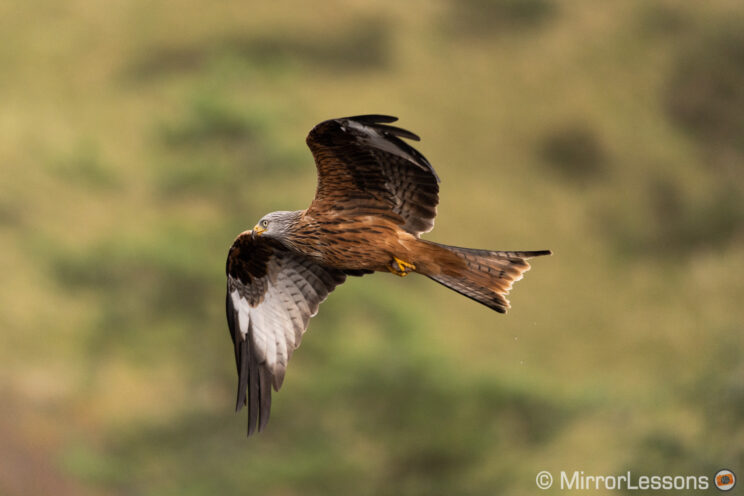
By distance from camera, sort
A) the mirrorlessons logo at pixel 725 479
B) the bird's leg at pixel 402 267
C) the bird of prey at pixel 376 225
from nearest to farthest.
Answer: the bird of prey at pixel 376 225 → the bird's leg at pixel 402 267 → the mirrorlessons logo at pixel 725 479

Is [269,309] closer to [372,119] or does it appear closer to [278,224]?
[278,224]

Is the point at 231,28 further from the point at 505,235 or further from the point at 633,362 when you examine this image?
the point at 633,362

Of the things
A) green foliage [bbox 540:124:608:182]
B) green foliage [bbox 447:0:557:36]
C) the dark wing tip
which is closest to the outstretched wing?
the dark wing tip

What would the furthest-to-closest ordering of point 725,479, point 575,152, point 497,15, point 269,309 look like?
point 497,15 → point 575,152 → point 725,479 → point 269,309

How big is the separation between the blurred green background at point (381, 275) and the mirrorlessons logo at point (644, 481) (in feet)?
0.53

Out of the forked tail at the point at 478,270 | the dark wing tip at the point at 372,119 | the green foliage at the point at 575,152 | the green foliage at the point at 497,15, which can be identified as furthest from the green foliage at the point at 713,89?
the dark wing tip at the point at 372,119

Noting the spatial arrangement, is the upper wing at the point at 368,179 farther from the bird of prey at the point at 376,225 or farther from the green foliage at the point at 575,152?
the green foliage at the point at 575,152

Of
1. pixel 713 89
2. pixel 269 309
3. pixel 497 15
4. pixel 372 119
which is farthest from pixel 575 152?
pixel 372 119

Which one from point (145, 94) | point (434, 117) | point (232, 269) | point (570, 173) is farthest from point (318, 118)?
point (232, 269)

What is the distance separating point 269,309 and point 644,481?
26.5 ft

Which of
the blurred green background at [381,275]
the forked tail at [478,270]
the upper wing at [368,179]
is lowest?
the forked tail at [478,270]

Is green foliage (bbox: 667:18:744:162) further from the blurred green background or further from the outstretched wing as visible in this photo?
the outstretched wing

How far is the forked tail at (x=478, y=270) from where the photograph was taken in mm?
6539

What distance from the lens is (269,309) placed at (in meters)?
7.54
